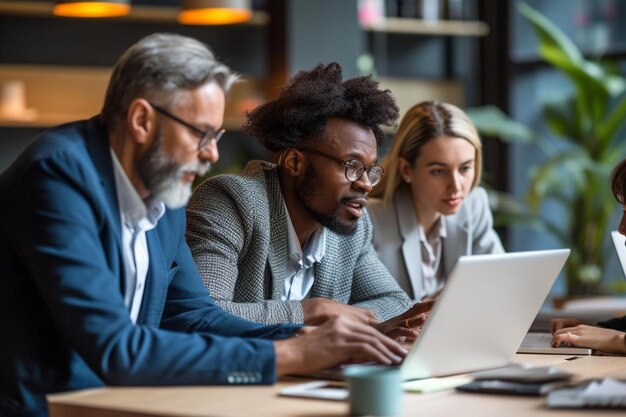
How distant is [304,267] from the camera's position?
9.42 ft

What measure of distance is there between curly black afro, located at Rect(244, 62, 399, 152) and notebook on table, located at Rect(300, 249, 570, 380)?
81cm

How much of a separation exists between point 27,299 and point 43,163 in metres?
0.27

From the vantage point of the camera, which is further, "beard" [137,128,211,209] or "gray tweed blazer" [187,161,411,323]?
"gray tweed blazer" [187,161,411,323]

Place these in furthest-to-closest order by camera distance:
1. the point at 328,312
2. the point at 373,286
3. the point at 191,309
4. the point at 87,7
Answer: the point at 87,7 < the point at 373,286 < the point at 328,312 < the point at 191,309

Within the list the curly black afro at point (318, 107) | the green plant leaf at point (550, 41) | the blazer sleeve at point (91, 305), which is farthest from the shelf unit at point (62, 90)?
the blazer sleeve at point (91, 305)

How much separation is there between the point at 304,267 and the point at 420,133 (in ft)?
2.83

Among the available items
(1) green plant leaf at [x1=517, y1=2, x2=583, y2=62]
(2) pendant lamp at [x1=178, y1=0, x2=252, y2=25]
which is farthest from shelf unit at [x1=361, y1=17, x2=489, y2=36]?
(2) pendant lamp at [x1=178, y1=0, x2=252, y2=25]

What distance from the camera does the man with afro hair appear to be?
8.68ft

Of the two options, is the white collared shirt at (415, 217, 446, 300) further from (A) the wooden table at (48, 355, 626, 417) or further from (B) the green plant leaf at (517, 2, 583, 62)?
(B) the green plant leaf at (517, 2, 583, 62)

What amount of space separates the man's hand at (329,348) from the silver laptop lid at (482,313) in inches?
2.9

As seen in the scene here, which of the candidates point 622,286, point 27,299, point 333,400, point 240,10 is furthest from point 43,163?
point 622,286

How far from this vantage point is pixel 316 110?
2.77m

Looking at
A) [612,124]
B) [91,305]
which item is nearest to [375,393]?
[91,305]

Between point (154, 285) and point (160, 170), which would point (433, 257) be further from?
point (160, 170)
